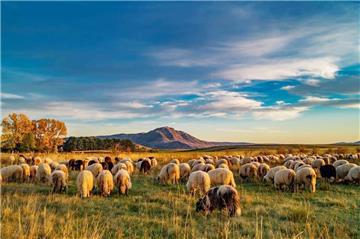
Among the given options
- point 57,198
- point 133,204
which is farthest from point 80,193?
point 133,204

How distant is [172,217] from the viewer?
33.8ft

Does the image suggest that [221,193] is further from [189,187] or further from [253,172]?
[253,172]

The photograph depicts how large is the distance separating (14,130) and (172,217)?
5453 centimetres

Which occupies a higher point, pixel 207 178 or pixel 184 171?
pixel 207 178

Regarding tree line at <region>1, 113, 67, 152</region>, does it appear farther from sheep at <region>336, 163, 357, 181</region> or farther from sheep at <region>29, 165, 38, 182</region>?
sheep at <region>336, 163, 357, 181</region>

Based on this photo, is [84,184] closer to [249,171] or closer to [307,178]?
A: [307,178]

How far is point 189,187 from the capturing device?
1427 cm

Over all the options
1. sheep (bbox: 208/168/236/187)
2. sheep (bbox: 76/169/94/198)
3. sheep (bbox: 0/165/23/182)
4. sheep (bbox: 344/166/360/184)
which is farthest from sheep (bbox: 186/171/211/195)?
sheep (bbox: 0/165/23/182)

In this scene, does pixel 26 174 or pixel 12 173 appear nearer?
pixel 12 173

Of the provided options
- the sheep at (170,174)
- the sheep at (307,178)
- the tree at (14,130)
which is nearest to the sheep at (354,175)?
the sheep at (307,178)

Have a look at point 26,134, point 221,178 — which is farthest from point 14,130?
point 221,178

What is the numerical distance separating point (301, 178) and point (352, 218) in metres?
5.64

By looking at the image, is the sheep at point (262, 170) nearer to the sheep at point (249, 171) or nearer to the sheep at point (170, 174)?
the sheep at point (249, 171)

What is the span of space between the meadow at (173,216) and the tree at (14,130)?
42501mm
